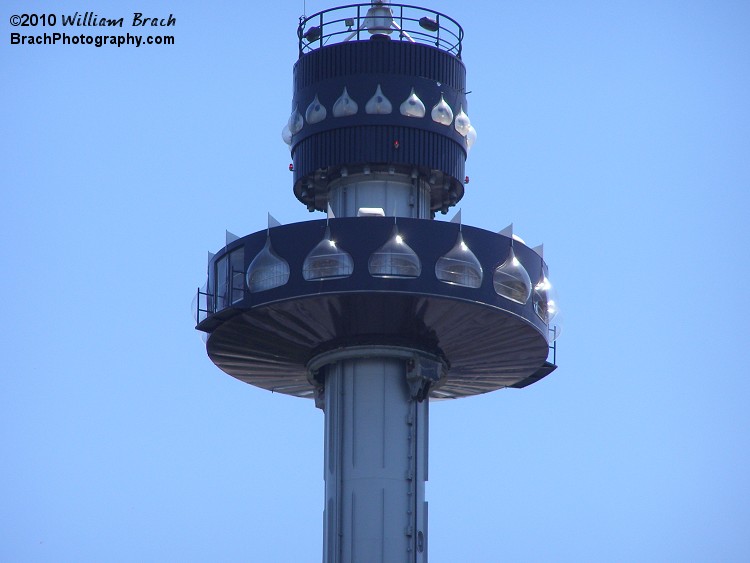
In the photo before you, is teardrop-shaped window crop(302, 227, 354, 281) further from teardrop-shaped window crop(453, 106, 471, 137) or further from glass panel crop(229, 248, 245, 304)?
teardrop-shaped window crop(453, 106, 471, 137)

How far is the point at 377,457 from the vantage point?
3223 inches

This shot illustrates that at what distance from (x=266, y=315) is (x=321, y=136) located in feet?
25.8

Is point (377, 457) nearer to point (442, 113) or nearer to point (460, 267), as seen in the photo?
point (460, 267)

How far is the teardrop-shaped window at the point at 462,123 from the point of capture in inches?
3391

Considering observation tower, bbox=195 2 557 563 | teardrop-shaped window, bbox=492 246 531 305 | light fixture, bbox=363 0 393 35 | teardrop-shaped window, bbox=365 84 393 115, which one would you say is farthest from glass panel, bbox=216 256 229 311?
light fixture, bbox=363 0 393 35

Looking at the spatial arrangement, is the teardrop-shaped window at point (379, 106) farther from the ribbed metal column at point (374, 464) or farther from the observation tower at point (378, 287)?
the ribbed metal column at point (374, 464)

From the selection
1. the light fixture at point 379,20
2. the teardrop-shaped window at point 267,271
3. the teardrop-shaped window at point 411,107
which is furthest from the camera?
the light fixture at point 379,20

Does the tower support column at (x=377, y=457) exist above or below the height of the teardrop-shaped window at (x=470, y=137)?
below

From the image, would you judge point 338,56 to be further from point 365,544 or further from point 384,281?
point 365,544

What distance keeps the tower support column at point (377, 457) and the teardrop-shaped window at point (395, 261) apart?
14.0 ft

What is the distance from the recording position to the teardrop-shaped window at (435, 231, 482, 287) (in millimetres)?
79812

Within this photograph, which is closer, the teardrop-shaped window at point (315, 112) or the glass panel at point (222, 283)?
the glass panel at point (222, 283)

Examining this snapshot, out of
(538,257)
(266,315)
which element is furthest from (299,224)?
(538,257)

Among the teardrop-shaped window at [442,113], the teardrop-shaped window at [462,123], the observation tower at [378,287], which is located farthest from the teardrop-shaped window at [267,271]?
the teardrop-shaped window at [462,123]
